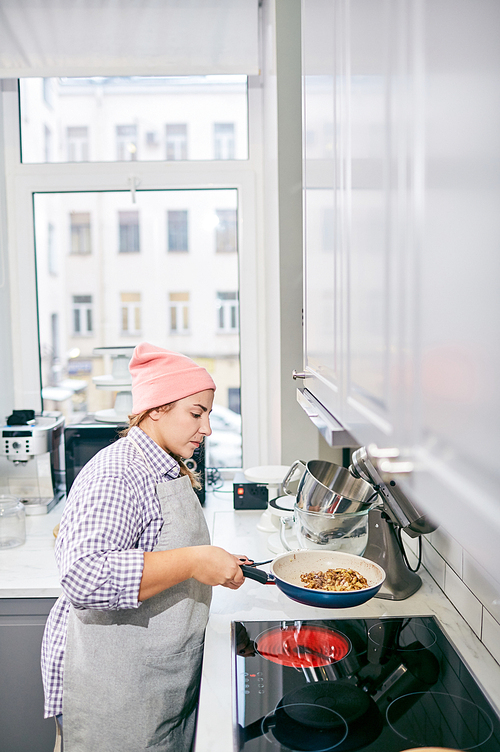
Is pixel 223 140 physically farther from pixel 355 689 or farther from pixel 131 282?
pixel 355 689

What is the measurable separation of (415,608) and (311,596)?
1.00 ft

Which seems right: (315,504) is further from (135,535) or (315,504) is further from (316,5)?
(316,5)

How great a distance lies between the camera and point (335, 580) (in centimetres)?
128

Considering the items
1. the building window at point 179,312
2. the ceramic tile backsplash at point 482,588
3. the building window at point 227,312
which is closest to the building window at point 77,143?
the building window at point 179,312

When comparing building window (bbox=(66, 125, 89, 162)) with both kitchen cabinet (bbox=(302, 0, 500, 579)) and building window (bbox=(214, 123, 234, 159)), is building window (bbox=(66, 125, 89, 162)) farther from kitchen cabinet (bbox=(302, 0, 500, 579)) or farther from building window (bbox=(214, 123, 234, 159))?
kitchen cabinet (bbox=(302, 0, 500, 579))

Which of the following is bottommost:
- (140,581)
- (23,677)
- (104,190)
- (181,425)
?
(23,677)

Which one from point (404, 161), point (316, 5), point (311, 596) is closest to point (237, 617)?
point (311, 596)


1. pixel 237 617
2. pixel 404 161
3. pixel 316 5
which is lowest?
pixel 237 617

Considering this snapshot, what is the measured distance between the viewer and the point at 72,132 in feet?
8.34

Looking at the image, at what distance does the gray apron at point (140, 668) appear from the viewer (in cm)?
119

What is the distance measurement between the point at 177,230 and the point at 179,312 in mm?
343

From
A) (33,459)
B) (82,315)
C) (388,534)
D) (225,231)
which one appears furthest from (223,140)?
(388,534)

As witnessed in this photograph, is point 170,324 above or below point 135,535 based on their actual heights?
above

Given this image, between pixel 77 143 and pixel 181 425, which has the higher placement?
pixel 77 143
